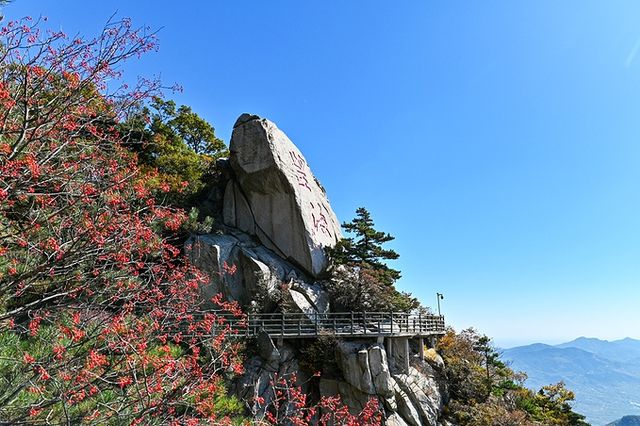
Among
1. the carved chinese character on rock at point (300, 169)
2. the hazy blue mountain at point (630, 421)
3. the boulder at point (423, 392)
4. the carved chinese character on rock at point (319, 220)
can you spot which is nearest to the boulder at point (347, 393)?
the boulder at point (423, 392)

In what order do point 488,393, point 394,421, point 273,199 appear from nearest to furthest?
point 394,421
point 488,393
point 273,199

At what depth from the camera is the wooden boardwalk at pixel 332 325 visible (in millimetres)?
15391

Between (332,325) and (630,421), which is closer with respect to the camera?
(332,325)

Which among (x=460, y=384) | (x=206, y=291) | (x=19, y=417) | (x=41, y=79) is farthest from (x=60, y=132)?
(x=460, y=384)

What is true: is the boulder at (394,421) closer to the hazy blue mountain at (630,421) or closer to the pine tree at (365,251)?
the pine tree at (365,251)

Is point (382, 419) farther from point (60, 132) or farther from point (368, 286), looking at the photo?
point (60, 132)

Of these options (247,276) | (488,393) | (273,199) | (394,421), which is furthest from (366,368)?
(273,199)

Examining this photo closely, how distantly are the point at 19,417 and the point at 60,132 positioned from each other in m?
3.67

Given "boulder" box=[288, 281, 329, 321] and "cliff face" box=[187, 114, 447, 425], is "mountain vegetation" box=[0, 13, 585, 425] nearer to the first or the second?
"cliff face" box=[187, 114, 447, 425]

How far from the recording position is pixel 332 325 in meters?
16.3

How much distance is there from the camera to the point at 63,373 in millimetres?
4664

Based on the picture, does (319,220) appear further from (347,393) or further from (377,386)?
(377,386)

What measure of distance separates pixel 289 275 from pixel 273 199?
4.38m

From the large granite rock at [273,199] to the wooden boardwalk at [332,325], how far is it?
3.37 m
